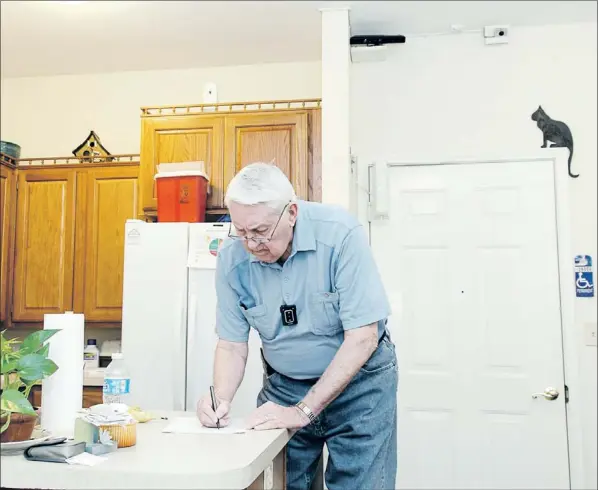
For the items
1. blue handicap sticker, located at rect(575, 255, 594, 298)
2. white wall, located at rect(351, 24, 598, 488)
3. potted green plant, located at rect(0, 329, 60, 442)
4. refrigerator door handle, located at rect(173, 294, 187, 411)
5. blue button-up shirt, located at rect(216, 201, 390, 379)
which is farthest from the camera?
white wall, located at rect(351, 24, 598, 488)

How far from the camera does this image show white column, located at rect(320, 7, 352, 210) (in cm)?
313

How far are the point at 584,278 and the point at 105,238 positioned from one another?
270cm

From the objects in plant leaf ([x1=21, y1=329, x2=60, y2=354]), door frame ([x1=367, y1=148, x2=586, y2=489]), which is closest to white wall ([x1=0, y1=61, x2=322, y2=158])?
door frame ([x1=367, y1=148, x2=586, y2=489])

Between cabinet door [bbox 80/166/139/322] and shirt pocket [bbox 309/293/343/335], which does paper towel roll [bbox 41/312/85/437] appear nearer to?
shirt pocket [bbox 309/293/343/335]

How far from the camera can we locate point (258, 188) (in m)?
1.58

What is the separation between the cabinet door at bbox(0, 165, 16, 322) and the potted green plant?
9.56 feet

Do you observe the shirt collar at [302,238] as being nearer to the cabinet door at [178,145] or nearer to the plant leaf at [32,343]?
the plant leaf at [32,343]

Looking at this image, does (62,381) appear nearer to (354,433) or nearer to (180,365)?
(354,433)

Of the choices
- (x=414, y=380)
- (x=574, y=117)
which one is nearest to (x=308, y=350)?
(x=414, y=380)

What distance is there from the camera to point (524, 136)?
341 centimetres

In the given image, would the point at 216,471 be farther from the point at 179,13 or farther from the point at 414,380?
the point at 179,13

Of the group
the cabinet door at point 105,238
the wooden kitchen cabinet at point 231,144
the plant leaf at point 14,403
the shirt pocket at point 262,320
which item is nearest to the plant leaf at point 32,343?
the plant leaf at point 14,403

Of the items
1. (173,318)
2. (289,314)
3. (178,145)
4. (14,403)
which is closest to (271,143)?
(178,145)

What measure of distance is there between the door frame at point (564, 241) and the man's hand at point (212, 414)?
79.0 inches
